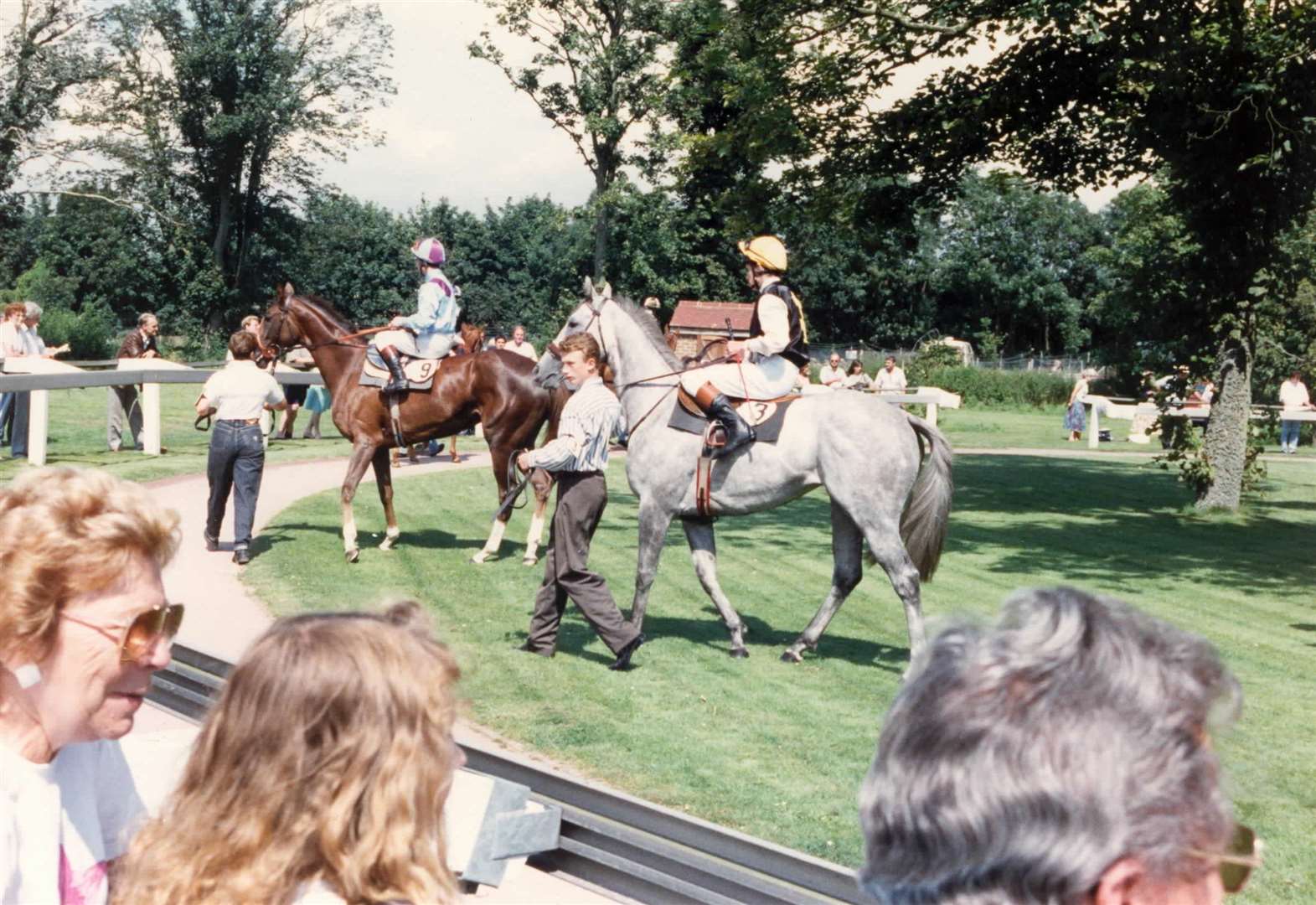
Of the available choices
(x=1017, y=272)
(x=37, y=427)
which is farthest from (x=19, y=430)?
(x=1017, y=272)

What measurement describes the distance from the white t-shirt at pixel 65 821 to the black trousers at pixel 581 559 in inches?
237

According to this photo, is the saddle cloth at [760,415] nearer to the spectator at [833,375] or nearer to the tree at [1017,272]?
the spectator at [833,375]

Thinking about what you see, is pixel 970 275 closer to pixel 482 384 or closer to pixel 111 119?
pixel 111 119

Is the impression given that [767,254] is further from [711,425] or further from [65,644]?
[65,644]

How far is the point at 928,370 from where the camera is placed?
191 ft

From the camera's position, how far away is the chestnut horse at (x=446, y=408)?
14398mm

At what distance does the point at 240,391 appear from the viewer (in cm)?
1323

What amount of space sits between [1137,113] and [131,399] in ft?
51.8

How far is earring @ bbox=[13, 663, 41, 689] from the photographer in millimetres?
2746

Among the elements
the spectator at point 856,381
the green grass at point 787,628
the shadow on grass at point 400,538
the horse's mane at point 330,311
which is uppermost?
the horse's mane at point 330,311

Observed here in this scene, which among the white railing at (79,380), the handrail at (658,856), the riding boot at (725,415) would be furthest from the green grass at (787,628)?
the white railing at (79,380)

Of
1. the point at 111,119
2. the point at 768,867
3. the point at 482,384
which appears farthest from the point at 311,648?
the point at 111,119

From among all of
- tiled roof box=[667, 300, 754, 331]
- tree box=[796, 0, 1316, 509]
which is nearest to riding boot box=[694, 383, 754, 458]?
tree box=[796, 0, 1316, 509]

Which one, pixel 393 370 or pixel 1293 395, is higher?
pixel 1293 395
